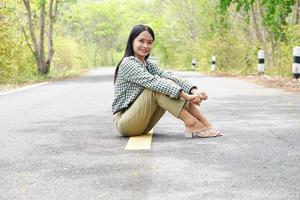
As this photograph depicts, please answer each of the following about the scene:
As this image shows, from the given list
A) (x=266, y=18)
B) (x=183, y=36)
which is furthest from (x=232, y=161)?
(x=183, y=36)

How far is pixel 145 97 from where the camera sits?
493 cm

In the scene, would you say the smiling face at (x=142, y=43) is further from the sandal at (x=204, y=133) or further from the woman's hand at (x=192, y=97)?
the sandal at (x=204, y=133)

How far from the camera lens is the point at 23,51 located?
1986cm

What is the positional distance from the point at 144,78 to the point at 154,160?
1211 millimetres

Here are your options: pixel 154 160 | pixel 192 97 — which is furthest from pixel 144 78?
pixel 154 160

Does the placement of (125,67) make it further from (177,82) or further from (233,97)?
(233,97)

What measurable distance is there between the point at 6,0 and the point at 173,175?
56.1 feet

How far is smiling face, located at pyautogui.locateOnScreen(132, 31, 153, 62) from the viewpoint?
16.6ft

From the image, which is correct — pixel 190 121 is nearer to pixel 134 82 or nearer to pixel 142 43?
pixel 134 82

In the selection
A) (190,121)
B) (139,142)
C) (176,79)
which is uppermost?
(176,79)

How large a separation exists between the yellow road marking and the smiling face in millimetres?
746

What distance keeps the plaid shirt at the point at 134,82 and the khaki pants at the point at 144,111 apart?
0.07 metres

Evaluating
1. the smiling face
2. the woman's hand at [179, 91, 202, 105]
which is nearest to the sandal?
the woman's hand at [179, 91, 202, 105]

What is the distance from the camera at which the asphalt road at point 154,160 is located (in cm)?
299
